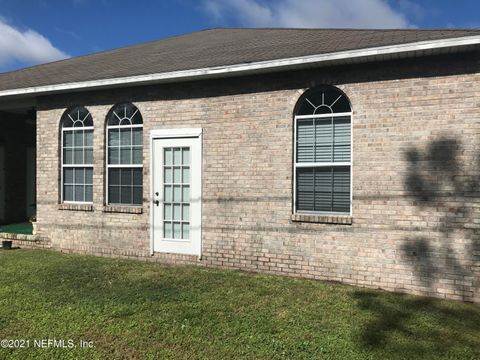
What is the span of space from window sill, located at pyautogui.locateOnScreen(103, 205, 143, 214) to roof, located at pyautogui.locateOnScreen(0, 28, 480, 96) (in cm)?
259

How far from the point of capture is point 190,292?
19.2ft

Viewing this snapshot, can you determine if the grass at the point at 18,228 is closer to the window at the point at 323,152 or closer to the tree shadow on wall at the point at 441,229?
the window at the point at 323,152

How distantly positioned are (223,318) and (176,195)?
137 inches

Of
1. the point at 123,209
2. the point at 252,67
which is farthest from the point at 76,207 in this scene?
the point at 252,67

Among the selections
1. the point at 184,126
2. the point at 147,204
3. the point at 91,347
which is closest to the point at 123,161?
the point at 147,204

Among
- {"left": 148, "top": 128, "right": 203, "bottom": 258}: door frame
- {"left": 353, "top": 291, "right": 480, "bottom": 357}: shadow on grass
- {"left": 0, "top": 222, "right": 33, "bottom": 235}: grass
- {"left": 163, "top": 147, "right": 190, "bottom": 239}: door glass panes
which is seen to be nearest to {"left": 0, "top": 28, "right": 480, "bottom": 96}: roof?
{"left": 148, "top": 128, "right": 203, "bottom": 258}: door frame

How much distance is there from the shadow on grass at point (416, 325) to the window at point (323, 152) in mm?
1575

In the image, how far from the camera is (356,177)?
637 cm

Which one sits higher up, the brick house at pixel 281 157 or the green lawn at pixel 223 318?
the brick house at pixel 281 157

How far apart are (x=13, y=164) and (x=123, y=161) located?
5.78 metres

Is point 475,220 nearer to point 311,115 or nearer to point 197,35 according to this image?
point 311,115

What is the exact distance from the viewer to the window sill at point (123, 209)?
8.16m

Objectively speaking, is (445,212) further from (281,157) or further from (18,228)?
(18,228)

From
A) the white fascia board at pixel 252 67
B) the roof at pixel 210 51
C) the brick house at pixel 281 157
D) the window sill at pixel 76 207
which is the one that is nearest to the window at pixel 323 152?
the brick house at pixel 281 157
